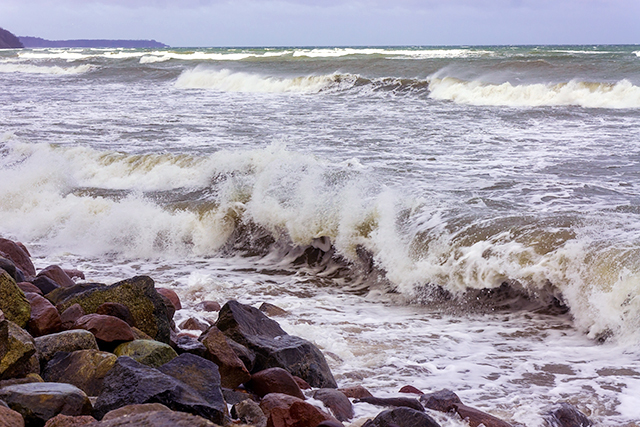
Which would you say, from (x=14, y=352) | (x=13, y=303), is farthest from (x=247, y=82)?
(x=14, y=352)

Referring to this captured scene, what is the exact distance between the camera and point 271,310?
541cm

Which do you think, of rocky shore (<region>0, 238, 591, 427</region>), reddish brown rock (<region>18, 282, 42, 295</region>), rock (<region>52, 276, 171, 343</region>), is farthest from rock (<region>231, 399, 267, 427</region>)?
reddish brown rock (<region>18, 282, 42, 295</region>)

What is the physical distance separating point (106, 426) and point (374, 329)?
3.28m

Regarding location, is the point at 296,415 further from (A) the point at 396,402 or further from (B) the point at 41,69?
(B) the point at 41,69

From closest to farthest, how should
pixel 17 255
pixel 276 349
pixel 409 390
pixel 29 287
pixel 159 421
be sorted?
pixel 159 421
pixel 409 390
pixel 276 349
pixel 29 287
pixel 17 255

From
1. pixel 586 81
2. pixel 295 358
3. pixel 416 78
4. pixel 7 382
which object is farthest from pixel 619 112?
pixel 7 382

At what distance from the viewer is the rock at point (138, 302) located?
410cm

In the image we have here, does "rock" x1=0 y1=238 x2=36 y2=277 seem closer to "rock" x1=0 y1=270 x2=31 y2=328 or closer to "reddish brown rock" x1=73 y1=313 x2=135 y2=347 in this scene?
"rock" x1=0 y1=270 x2=31 y2=328

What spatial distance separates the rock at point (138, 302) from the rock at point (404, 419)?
1.70 metres

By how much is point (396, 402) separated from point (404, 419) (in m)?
0.48

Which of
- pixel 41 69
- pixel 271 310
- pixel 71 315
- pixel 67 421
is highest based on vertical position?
pixel 41 69

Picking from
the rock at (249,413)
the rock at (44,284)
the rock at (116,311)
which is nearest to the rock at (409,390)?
the rock at (249,413)

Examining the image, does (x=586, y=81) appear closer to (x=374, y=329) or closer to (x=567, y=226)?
(x=567, y=226)

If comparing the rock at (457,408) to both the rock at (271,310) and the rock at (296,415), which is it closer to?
the rock at (296,415)
